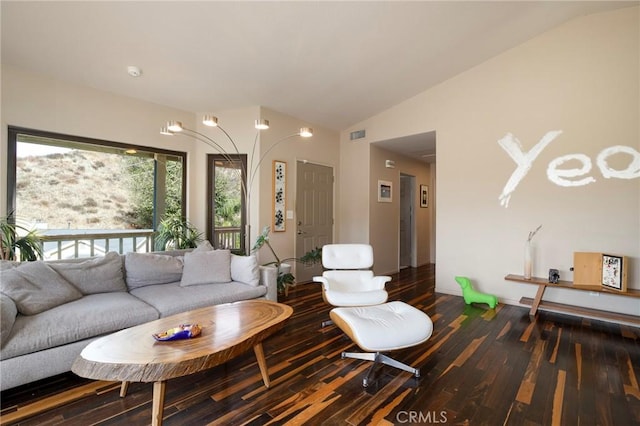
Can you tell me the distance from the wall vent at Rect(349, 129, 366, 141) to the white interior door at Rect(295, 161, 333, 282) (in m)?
0.71

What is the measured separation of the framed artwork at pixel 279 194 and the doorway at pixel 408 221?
2.99 metres

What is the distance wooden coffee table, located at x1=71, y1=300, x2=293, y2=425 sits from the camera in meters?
1.43

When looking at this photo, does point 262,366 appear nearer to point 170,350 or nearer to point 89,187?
point 170,350

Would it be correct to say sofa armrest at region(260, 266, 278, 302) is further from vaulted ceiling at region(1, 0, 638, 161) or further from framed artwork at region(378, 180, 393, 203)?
framed artwork at region(378, 180, 393, 203)

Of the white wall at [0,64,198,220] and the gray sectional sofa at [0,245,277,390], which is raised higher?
the white wall at [0,64,198,220]

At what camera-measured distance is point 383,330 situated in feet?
6.86

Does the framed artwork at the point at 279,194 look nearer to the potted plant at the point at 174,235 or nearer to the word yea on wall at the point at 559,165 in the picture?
the potted plant at the point at 174,235

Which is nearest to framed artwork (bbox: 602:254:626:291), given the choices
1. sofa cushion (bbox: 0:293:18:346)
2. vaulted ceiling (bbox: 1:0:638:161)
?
vaulted ceiling (bbox: 1:0:638:161)

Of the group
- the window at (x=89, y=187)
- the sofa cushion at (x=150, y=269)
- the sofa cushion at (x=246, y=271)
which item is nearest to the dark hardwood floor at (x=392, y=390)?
the sofa cushion at (x=246, y=271)

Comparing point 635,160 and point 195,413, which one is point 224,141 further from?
point 635,160

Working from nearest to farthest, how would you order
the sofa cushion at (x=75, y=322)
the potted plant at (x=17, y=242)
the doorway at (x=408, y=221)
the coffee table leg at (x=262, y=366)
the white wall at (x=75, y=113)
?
the sofa cushion at (x=75, y=322)
the coffee table leg at (x=262, y=366)
the potted plant at (x=17, y=242)
the white wall at (x=75, y=113)
the doorway at (x=408, y=221)

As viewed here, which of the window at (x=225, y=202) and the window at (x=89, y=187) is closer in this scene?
the window at (x=89, y=187)

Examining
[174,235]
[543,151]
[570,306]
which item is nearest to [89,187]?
[174,235]

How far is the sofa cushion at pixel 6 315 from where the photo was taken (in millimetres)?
1771
